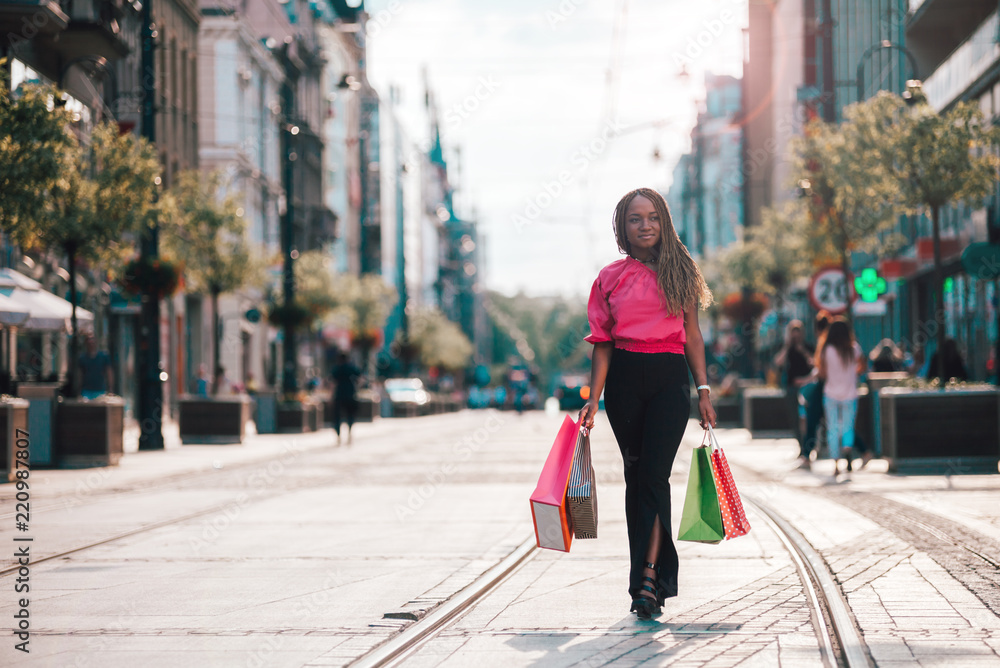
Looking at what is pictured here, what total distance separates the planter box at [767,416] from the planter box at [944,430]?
11.5 metres

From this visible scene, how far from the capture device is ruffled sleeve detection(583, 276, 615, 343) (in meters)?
6.39

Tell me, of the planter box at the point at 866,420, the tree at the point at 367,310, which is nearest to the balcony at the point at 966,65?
the planter box at the point at 866,420

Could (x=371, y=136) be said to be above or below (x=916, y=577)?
above

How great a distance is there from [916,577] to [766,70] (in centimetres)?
7031

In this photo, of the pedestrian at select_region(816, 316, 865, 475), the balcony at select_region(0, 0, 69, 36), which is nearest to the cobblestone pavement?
the pedestrian at select_region(816, 316, 865, 475)

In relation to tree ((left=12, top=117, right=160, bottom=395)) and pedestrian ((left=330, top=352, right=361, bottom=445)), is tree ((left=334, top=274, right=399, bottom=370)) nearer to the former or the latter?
pedestrian ((left=330, top=352, right=361, bottom=445))

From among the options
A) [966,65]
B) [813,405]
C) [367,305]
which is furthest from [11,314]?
[367,305]

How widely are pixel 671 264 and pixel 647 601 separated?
148 centimetres

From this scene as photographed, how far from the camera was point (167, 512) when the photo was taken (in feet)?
39.2

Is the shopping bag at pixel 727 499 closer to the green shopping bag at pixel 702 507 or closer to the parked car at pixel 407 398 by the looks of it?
the green shopping bag at pixel 702 507

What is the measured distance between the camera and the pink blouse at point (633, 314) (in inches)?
250

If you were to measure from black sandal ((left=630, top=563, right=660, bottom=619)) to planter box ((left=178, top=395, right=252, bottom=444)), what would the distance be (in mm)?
21212

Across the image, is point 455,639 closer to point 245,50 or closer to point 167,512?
point 167,512

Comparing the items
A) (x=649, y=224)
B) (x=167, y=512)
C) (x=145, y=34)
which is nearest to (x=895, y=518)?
(x=649, y=224)
